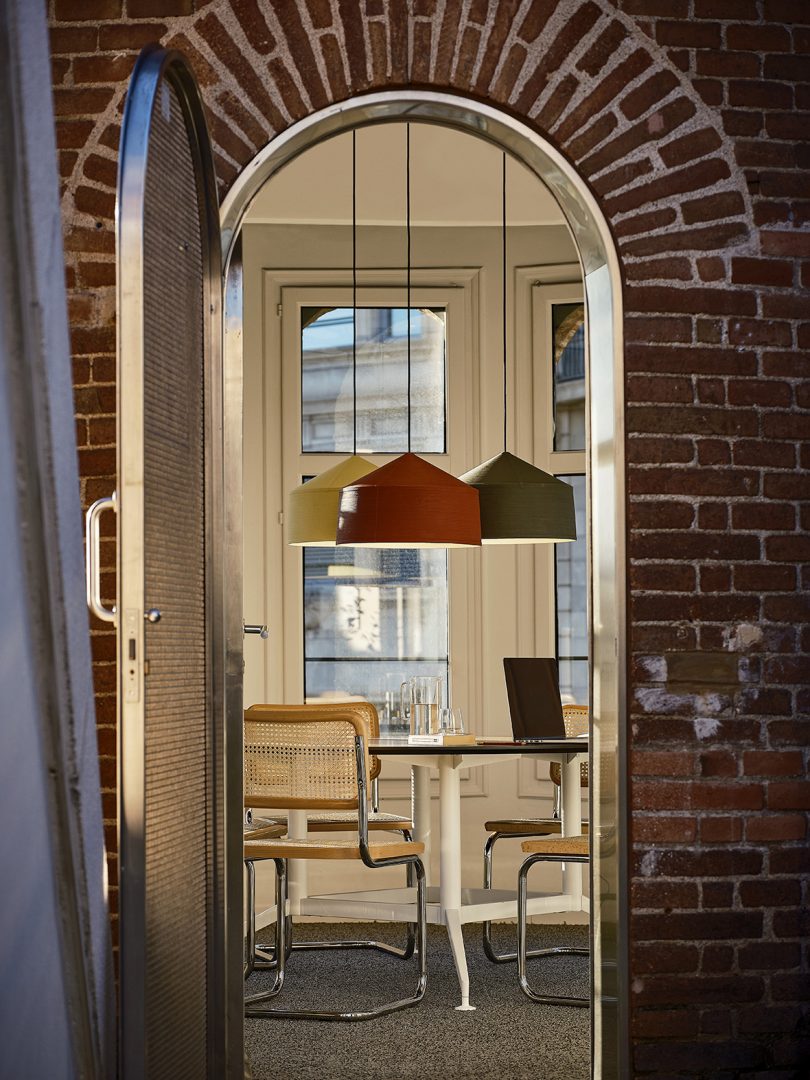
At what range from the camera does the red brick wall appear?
3.20m

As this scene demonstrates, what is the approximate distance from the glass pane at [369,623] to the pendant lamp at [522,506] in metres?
1.45

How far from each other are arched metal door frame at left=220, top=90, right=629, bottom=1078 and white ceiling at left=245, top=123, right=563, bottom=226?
2304mm

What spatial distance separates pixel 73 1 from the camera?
3.28 meters

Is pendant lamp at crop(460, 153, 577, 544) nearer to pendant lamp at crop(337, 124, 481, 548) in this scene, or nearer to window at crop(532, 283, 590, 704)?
pendant lamp at crop(337, 124, 481, 548)

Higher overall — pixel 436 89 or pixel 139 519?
pixel 436 89

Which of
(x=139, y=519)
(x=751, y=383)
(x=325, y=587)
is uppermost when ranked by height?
(x=751, y=383)

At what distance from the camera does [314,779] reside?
458cm

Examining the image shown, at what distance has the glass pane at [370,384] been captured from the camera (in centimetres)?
688

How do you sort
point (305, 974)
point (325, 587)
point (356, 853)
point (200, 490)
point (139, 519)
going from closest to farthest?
point (139, 519) → point (200, 490) → point (356, 853) → point (305, 974) → point (325, 587)

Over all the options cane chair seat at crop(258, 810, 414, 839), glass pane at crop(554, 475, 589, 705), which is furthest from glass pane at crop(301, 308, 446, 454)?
cane chair seat at crop(258, 810, 414, 839)

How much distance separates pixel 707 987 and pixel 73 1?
2.85 m

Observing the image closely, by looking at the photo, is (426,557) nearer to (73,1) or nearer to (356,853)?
(356,853)

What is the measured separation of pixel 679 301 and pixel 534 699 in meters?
2.37

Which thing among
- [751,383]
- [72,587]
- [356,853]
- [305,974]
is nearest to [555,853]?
[356,853]
